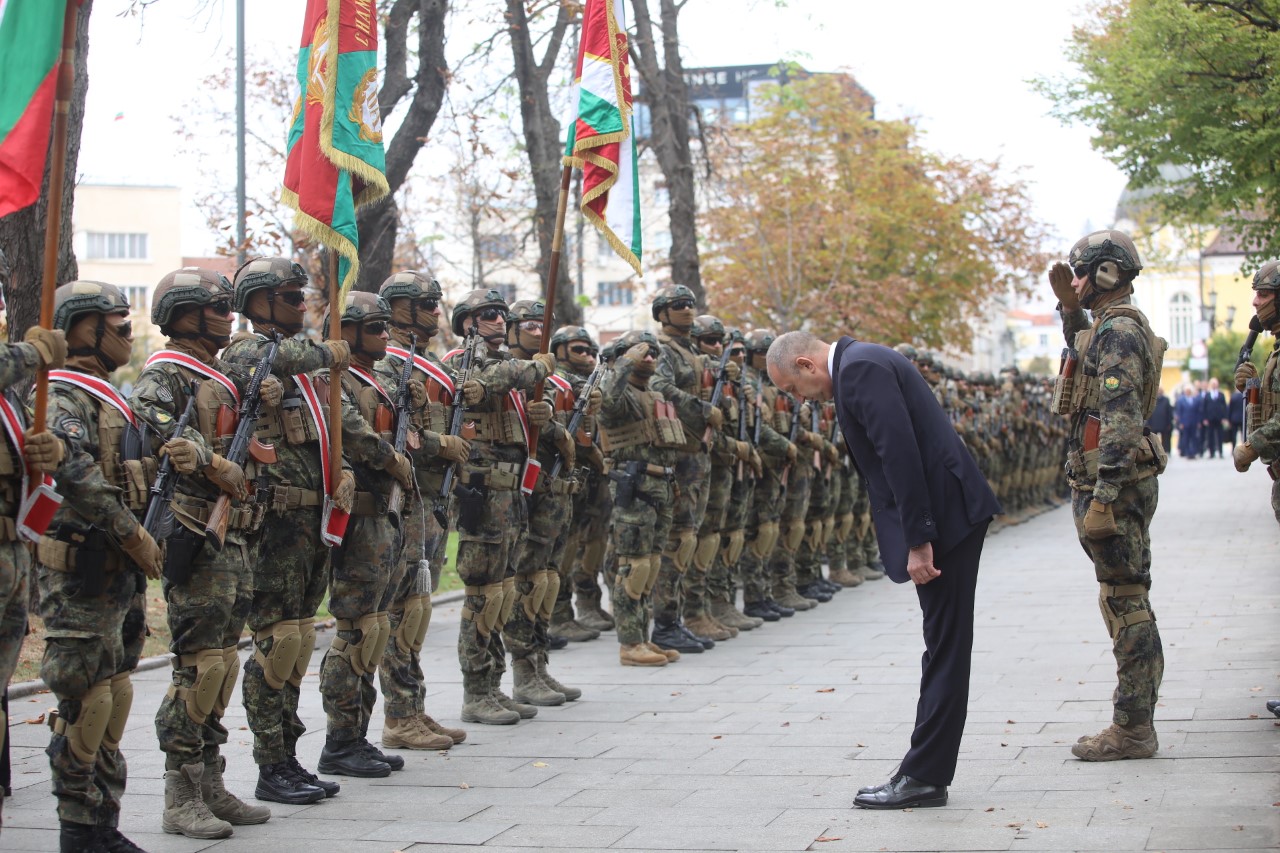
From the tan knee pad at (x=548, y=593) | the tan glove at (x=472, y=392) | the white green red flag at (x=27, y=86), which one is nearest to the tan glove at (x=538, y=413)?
the tan glove at (x=472, y=392)

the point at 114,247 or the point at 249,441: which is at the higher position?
the point at 114,247

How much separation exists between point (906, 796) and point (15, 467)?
3.81 meters

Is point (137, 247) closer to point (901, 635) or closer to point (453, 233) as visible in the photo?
point (453, 233)

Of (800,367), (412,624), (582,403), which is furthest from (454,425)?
(800,367)

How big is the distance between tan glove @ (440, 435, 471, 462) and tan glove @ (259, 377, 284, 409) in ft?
5.49

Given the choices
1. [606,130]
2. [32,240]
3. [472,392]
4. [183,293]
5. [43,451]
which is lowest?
[43,451]

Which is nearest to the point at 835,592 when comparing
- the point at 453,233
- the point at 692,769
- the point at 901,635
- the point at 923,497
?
the point at 901,635

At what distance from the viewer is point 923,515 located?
6348 mm

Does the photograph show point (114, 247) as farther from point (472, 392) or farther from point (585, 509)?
point (472, 392)

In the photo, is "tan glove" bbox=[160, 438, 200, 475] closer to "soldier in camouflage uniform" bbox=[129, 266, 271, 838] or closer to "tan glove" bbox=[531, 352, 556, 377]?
"soldier in camouflage uniform" bbox=[129, 266, 271, 838]

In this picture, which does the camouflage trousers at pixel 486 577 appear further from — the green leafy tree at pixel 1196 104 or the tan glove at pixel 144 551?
the green leafy tree at pixel 1196 104

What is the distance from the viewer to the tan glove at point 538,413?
30.0 ft

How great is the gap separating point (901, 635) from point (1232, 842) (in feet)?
21.5

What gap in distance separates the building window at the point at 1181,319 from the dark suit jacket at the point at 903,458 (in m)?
91.8
